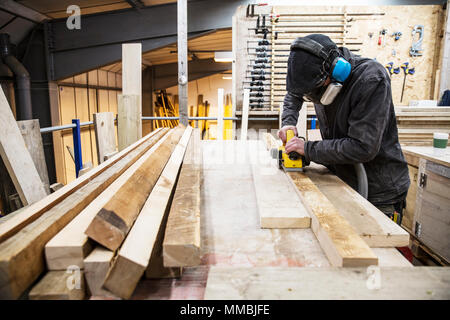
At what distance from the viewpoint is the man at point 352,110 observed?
5.44 ft

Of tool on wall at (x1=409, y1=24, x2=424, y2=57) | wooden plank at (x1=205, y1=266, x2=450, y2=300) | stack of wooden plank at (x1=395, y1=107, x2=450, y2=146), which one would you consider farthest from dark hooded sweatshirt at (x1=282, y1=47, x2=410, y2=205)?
tool on wall at (x1=409, y1=24, x2=424, y2=57)

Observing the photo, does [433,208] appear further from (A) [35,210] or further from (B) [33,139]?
(B) [33,139]

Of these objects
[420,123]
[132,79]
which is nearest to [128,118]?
[132,79]

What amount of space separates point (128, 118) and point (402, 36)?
541cm

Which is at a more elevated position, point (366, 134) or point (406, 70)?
point (406, 70)

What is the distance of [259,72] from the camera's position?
5812mm

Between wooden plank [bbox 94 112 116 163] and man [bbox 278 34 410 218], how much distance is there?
2211 millimetres

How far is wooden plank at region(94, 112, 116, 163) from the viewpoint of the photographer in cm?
321

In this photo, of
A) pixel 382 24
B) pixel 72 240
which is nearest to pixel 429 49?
pixel 382 24

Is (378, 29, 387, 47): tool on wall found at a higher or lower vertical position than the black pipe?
higher

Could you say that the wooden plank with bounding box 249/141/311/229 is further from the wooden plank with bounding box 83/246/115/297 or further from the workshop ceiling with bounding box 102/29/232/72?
the workshop ceiling with bounding box 102/29/232/72

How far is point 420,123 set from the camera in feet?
16.7

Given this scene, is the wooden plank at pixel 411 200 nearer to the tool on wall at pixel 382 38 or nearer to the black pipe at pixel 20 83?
the tool on wall at pixel 382 38

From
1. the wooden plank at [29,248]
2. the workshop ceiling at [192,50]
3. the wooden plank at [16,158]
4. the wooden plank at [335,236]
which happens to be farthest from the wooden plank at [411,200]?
the workshop ceiling at [192,50]
